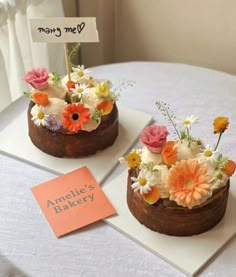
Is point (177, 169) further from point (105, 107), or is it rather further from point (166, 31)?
point (166, 31)

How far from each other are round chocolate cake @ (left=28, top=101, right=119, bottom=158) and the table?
1.9 inches

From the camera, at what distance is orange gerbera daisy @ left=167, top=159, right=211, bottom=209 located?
84cm

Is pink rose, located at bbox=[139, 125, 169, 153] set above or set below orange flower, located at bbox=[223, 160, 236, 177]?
above

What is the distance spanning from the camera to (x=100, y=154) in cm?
106

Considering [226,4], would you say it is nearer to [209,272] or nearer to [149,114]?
[149,114]

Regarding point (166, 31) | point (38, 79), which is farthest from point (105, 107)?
point (166, 31)

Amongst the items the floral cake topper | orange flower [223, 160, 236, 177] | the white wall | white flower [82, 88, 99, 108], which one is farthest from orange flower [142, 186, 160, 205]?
the white wall

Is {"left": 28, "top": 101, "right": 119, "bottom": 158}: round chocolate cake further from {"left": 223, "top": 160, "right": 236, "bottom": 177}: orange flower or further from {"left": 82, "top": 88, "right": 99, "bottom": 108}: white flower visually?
{"left": 223, "top": 160, "right": 236, "bottom": 177}: orange flower

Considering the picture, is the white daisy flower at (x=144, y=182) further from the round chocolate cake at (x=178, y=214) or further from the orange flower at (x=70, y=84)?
the orange flower at (x=70, y=84)

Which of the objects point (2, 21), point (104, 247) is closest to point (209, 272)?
point (104, 247)

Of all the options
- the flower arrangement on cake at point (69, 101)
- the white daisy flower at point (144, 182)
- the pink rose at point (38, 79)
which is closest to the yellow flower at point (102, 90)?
the flower arrangement on cake at point (69, 101)

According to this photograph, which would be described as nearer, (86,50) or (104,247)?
(104,247)

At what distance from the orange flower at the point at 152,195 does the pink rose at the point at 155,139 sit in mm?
71

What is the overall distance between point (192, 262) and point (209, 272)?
0.10ft
